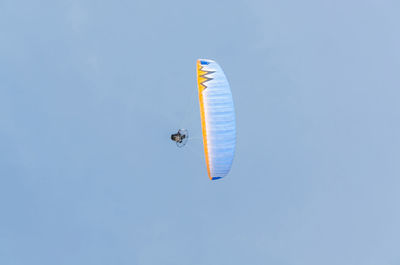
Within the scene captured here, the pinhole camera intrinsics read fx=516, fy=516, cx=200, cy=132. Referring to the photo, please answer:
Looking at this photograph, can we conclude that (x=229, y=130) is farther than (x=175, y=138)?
No

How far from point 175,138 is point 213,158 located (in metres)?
10.3

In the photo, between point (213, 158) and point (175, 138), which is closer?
point (213, 158)

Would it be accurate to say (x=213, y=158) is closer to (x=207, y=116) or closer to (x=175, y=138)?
(x=207, y=116)

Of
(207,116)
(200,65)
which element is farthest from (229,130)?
(200,65)

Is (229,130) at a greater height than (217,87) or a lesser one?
lesser

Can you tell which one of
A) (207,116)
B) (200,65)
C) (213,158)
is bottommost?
(213,158)

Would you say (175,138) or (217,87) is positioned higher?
(217,87)

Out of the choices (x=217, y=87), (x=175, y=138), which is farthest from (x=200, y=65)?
(x=175, y=138)

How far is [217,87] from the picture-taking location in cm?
5059

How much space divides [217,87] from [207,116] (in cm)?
357

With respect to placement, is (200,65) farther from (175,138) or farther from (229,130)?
(175,138)

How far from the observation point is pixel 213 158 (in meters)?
49.7

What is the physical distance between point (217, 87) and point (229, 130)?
4388 millimetres

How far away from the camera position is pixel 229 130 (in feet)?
165
